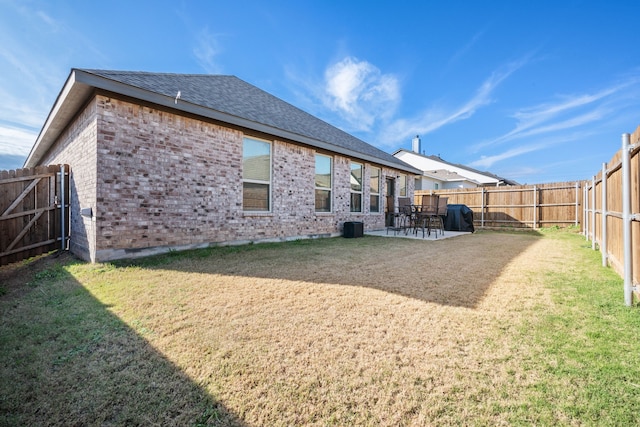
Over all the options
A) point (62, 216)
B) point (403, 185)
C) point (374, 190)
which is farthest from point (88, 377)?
point (403, 185)

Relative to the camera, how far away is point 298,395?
5.05ft

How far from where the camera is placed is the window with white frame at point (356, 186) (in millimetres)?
10148

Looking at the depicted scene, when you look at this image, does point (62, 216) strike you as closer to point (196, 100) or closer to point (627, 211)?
point (196, 100)

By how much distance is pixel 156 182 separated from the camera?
5.28 metres

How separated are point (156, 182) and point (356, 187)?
6.93 m

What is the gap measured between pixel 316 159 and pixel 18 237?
24.0 feet

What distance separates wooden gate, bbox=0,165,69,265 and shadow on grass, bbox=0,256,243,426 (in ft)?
12.0

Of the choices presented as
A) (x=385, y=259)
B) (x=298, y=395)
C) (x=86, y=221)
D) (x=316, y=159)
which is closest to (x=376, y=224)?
(x=316, y=159)

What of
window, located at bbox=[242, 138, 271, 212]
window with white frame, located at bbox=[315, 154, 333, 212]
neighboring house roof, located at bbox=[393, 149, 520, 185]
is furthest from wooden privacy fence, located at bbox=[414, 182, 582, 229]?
window, located at bbox=[242, 138, 271, 212]

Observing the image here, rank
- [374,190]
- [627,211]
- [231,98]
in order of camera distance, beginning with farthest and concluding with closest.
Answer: [374,190] < [231,98] < [627,211]

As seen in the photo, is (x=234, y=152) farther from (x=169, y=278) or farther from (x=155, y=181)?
(x=169, y=278)

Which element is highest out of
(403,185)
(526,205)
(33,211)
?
(403,185)

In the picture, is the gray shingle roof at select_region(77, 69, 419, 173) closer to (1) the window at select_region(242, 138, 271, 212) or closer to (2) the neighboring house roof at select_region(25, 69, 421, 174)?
(2) the neighboring house roof at select_region(25, 69, 421, 174)

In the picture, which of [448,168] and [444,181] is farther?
[448,168]
